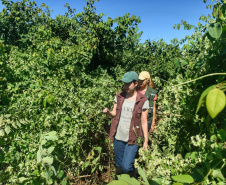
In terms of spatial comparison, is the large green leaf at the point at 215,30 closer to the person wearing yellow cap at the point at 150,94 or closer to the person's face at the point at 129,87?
the person's face at the point at 129,87

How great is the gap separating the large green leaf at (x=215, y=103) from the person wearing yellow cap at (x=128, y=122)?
2.06 m

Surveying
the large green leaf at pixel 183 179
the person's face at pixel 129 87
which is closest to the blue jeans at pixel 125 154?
the person's face at pixel 129 87

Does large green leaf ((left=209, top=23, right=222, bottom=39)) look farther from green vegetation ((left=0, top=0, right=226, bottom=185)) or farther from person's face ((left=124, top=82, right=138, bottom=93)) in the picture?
person's face ((left=124, top=82, right=138, bottom=93))

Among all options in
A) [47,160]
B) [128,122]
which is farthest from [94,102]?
[47,160]

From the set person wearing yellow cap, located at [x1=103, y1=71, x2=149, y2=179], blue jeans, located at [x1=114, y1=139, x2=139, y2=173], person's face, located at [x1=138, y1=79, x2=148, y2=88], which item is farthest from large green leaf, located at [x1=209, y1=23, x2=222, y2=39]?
person's face, located at [x1=138, y1=79, x2=148, y2=88]

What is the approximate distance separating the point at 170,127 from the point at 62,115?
1270 mm

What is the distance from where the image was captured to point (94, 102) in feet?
10.8

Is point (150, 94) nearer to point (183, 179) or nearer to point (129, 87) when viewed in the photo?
point (129, 87)

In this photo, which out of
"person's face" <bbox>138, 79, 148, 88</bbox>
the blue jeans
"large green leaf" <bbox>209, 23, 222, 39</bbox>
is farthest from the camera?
"person's face" <bbox>138, 79, 148, 88</bbox>

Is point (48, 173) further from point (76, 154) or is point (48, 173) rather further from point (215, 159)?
point (76, 154)

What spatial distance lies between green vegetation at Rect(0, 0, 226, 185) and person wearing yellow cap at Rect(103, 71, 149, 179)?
223 mm

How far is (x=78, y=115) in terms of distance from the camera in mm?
2725

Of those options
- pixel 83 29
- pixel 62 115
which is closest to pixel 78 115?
pixel 62 115

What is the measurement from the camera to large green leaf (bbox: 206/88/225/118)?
0.53 metres
